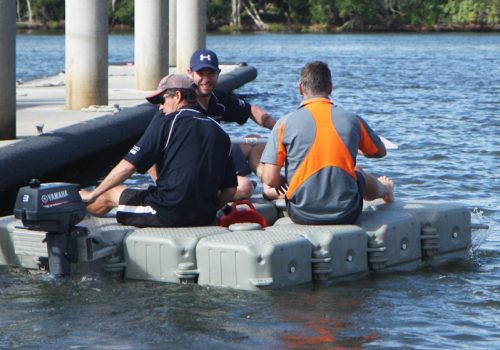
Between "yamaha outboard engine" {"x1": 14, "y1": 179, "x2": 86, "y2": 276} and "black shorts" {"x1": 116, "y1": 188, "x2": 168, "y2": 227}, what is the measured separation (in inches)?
20.2

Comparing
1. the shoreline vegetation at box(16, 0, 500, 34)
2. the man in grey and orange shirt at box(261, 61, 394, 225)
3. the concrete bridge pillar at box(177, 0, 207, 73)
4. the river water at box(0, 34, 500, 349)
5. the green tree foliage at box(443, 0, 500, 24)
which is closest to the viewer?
the river water at box(0, 34, 500, 349)

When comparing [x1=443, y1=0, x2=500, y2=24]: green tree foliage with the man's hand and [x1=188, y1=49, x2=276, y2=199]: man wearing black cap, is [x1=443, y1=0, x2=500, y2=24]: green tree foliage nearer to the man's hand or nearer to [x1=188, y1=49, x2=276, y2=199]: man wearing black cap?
[x1=188, y1=49, x2=276, y2=199]: man wearing black cap

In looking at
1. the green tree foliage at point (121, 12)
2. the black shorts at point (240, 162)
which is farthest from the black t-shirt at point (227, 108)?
the green tree foliage at point (121, 12)

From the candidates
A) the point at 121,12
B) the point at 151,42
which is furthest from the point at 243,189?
the point at 121,12

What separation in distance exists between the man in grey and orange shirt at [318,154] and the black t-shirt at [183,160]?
437mm

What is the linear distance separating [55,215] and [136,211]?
810 mm

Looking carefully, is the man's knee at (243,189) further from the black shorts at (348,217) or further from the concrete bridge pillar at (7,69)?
the concrete bridge pillar at (7,69)

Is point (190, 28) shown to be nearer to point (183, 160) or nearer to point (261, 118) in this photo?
point (261, 118)

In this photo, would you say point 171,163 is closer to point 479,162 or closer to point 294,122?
point 294,122

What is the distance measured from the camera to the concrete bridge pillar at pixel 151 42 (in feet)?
76.4

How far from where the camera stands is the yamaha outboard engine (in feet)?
27.5

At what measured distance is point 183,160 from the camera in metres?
8.83

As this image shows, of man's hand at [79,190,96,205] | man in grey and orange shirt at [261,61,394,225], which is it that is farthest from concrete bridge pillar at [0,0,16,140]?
man in grey and orange shirt at [261,61,394,225]

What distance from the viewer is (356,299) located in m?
8.55
